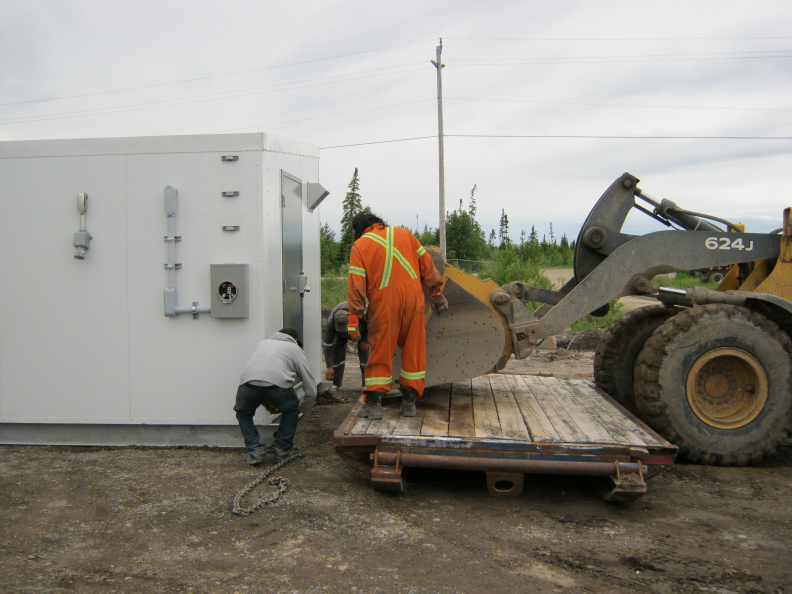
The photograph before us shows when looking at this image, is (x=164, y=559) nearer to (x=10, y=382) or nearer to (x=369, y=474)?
(x=369, y=474)

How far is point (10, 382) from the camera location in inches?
250

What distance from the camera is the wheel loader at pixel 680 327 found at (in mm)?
5559

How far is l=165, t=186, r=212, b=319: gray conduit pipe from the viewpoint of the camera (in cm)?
607

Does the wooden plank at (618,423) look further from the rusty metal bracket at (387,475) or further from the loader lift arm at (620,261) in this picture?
the rusty metal bracket at (387,475)

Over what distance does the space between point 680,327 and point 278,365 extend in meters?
3.28

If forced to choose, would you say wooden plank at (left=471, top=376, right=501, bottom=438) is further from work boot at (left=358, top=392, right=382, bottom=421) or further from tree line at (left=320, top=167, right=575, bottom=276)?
tree line at (left=320, top=167, right=575, bottom=276)

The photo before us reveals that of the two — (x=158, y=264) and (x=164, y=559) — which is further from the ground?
(x=158, y=264)

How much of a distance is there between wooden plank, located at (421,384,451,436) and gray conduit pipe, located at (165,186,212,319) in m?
2.14

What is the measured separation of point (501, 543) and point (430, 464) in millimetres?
785

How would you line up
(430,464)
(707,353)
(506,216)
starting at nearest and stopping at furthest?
(430,464) < (707,353) < (506,216)

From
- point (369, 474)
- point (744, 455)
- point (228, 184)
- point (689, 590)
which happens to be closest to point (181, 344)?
point (228, 184)

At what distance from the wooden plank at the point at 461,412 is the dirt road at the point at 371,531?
0.48 metres

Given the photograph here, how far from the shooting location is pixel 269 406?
5.61 m

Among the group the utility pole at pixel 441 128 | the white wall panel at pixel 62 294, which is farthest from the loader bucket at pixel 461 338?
the utility pole at pixel 441 128
